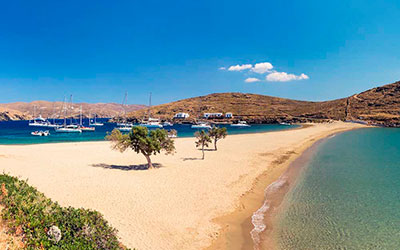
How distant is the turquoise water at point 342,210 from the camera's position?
11.7 m

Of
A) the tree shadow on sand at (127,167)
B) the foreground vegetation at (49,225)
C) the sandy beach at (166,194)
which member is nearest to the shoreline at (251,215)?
the sandy beach at (166,194)

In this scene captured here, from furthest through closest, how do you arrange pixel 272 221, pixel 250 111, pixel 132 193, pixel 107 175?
pixel 250 111 → pixel 107 175 → pixel 132 193 → pixel 272 221

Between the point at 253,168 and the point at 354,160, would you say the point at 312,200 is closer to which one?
the point at 253,168

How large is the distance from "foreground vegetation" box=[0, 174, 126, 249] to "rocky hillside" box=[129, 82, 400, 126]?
127 metres

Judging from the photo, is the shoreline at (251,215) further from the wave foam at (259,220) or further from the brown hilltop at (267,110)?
the brown hilltop at (267,110)

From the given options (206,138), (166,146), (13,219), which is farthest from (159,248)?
(206,138)

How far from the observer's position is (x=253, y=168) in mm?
26781

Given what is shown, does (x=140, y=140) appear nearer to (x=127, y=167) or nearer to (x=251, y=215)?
(x=127, y=167)

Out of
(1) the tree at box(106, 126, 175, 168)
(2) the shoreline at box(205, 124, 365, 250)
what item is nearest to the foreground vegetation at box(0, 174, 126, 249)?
(2) the shoreline at box(205, 124, 365, 250)

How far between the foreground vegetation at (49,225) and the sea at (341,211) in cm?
886

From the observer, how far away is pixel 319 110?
149m

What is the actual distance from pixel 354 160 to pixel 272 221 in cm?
2616

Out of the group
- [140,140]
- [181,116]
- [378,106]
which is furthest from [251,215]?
[181,116]

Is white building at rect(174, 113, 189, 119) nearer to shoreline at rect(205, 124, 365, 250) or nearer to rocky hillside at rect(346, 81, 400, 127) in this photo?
rocky hillside at rect(346, 81, 400, 127)
